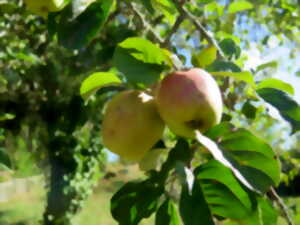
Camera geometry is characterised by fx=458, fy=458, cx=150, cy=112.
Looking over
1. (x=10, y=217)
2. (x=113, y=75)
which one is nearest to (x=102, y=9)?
(x=113, y=75)

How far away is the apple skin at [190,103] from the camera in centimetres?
62

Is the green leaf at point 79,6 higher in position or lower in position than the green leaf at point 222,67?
higher

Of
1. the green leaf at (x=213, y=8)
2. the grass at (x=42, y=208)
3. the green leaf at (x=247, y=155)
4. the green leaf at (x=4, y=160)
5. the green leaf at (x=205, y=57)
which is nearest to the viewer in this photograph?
the green leaf at (x=247, y=155)

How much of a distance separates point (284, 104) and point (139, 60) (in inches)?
9.2

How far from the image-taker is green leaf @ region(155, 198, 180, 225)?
733mm

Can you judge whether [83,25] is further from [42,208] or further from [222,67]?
[42,208]

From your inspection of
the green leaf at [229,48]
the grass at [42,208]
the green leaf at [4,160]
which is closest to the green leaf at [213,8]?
the green leaf at [229,48]

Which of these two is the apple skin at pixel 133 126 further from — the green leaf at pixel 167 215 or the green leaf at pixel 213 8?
the green leaf at pixel 213 8

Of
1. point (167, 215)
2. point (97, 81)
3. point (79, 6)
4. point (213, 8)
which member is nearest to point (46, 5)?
point (79, 6)

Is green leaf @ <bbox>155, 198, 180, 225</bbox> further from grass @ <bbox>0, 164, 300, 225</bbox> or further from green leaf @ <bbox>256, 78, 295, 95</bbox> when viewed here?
grass @ <bbox>0, 164, 300, 225</bbox>

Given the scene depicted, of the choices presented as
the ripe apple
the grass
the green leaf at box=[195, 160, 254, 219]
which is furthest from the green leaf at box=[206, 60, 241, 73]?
the grass

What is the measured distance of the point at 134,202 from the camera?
74 centimetres

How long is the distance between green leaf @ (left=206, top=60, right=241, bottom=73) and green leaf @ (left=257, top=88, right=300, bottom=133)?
68 mm

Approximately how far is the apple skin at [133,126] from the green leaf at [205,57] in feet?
0.30
